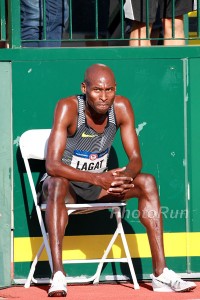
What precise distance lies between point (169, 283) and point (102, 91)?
1.55 metres

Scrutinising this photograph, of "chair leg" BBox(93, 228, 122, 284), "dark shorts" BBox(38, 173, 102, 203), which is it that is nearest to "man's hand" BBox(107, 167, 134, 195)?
"dark shorts" BBox(38, 173, 102, 203)

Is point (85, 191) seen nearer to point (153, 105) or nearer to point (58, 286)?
point (58, 286)

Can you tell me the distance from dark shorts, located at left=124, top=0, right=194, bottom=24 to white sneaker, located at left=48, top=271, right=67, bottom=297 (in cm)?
249

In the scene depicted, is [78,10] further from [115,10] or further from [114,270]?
[114,270]

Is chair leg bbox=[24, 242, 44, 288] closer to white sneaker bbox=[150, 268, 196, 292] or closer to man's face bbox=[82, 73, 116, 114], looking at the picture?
white sneaker bbox=[150, 268, 196, 292]

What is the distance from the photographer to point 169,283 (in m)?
6.62

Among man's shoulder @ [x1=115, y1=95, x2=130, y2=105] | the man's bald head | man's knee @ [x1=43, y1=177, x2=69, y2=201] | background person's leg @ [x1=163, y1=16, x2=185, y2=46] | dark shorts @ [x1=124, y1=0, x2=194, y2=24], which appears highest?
dark shorts @ [x1=124, y1=0, x2=194, y2=24]

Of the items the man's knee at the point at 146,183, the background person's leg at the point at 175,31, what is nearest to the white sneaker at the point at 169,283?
the man's knee at the point at 146,183

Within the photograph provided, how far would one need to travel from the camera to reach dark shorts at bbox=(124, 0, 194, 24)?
25.2ft

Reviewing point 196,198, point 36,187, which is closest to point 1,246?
point 36,187

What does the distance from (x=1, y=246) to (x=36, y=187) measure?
1.84 ft

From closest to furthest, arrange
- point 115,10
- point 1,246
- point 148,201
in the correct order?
point 148,201, point 1,246, point 115,10

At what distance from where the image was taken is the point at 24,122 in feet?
24.0

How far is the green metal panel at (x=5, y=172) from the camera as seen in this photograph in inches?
284
